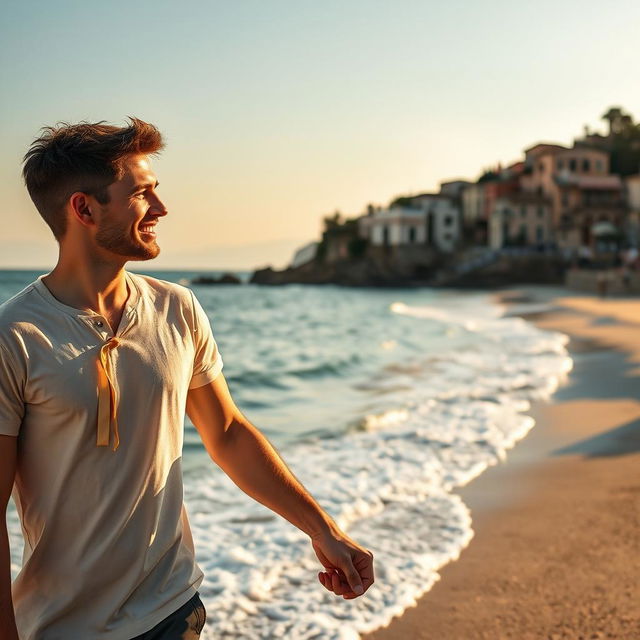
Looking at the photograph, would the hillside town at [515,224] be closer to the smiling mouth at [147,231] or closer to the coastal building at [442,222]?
the coastal building at [442,222]

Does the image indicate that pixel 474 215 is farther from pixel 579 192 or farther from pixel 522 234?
pixel 579 192

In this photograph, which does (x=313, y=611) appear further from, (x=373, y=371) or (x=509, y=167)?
(x=509, y=167)

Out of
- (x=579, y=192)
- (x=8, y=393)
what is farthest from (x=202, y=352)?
(x=579, y=192)

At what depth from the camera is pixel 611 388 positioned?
1187 cm

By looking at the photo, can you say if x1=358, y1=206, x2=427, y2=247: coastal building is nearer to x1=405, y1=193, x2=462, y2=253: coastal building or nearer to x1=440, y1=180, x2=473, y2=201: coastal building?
x1=405, y1=193, x2=462, y2=253: coastal building

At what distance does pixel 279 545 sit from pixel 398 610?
1.52 m

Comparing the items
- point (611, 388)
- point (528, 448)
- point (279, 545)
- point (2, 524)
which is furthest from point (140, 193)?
point (611, 388)

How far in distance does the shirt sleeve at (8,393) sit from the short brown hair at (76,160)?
0.43 meters

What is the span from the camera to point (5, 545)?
1.81 m

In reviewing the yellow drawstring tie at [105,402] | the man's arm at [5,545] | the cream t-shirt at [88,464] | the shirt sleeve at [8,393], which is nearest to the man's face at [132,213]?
the cream t-shirt at [88,464]

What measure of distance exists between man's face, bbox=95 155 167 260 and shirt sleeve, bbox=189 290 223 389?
234 mm

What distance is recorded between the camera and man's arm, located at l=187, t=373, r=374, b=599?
2.23m

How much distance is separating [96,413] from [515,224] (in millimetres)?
72910

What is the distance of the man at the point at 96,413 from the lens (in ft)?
5.90
